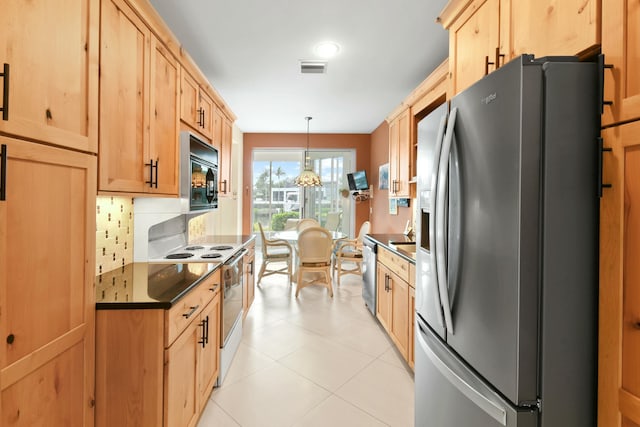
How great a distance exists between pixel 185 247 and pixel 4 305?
1948 millimetres

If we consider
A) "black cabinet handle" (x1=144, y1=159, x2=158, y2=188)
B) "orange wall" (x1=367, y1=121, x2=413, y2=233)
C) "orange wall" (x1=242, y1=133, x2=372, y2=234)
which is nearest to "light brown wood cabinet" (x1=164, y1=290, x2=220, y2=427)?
"black cabinet handle" (x1=144, y1=159, x2=158, y2=188)

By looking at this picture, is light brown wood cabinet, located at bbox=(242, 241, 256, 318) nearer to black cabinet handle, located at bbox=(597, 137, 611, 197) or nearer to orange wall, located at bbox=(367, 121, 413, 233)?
orange wall, located at bbox=(367, 121, 413, 233)

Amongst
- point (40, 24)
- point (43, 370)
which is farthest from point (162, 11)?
point (43, 370)

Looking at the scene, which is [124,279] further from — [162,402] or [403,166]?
[403,166]

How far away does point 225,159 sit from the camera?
11.1 ft

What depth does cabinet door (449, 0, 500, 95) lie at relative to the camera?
135cm

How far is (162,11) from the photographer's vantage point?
80.7 inches

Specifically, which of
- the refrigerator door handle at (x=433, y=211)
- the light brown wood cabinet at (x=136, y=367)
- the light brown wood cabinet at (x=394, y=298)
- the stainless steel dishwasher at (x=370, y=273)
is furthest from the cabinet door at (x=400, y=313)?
the light brown wood cabinet at (x=136, y=367)

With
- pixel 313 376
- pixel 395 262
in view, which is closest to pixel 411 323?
pixel 395 262

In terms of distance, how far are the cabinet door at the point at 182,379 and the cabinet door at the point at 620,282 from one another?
152cm

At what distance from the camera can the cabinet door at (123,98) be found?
51.5 inches

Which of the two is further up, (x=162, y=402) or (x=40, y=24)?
(x=40, y=24)

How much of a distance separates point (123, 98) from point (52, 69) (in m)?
0.49

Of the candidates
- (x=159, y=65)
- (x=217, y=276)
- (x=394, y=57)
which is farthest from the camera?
(x=394, y=57)
